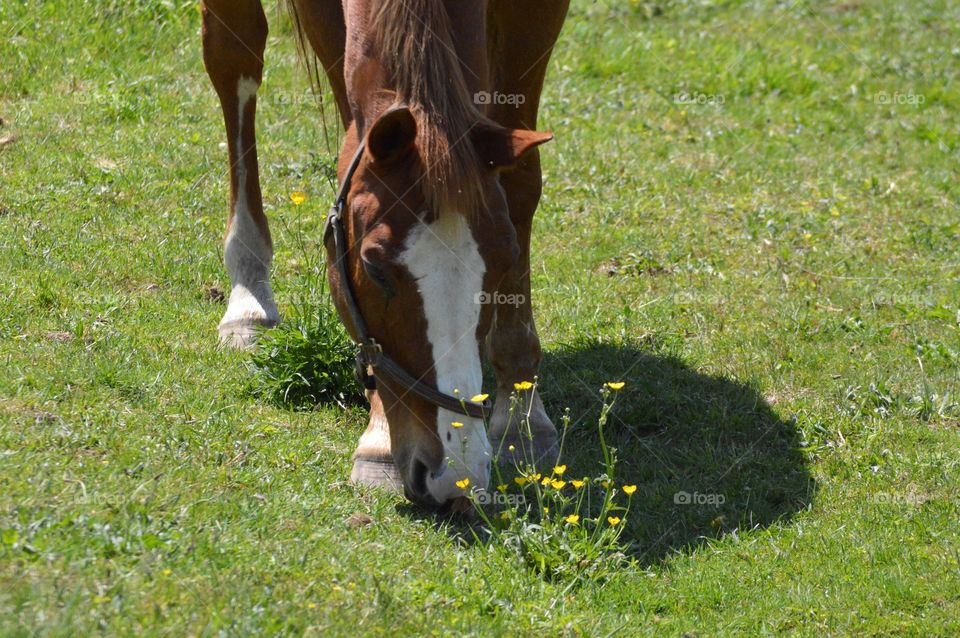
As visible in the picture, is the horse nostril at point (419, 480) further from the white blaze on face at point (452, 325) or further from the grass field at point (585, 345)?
the grass field at point (585, 345)

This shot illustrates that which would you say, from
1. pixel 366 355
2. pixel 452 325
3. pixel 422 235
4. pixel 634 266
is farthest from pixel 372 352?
pixel 634 266

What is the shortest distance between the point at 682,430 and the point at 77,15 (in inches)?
220

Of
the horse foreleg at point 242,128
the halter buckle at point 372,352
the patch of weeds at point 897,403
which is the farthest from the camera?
the horse foreleg at point 242,128

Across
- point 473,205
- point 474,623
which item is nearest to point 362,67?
point 473,205

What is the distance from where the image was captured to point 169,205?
695cm

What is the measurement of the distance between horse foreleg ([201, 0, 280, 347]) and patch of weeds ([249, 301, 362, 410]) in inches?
26.3

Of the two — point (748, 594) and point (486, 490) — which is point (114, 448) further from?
point (748, 594)

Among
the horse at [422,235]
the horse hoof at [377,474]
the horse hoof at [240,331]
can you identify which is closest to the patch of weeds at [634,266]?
the horse hoof at [240,331]

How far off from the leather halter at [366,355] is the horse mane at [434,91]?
0.29m

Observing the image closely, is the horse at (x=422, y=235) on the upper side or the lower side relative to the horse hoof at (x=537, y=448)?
upper

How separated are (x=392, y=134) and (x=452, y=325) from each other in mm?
623

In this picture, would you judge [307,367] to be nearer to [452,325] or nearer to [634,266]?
[452,325]

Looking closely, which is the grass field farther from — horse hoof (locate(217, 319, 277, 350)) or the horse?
the horse

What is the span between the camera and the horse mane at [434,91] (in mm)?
3643
